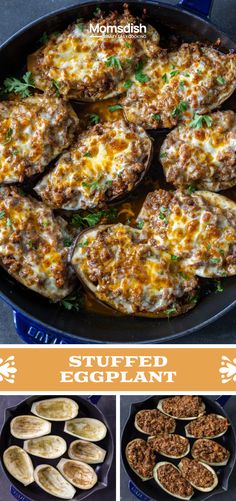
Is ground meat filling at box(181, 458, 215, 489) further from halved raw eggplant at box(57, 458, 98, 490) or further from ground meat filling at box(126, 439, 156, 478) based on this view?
halved raw eggplant at box(57, 458, 98, 490)

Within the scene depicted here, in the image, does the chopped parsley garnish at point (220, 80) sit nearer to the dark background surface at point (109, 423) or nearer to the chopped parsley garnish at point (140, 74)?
the chopped parsley garnish at point (140, 74)

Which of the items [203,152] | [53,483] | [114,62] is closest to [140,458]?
[53,483]

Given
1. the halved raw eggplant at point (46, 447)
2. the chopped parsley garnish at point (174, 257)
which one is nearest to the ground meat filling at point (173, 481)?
the halved raw eggplant at point (46, 447)

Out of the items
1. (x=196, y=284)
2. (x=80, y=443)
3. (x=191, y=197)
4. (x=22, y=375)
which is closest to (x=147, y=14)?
(x=191, y=197)

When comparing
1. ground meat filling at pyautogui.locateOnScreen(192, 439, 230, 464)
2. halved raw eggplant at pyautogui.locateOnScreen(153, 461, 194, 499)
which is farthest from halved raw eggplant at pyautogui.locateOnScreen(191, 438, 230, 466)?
halved raw eggplant at pyautogui.locateOnScreen(153, 461, 194, 499)

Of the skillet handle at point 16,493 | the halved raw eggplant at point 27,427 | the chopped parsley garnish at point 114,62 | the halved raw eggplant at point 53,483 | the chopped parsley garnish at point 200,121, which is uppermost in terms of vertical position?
the chopped parsley garnish at point 114,62
